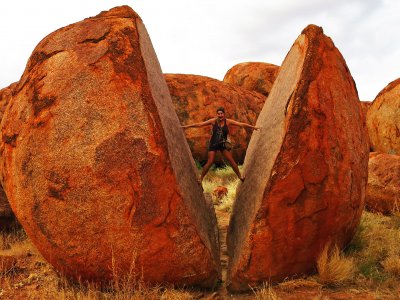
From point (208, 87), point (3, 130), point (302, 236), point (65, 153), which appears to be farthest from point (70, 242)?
point (208, 87)

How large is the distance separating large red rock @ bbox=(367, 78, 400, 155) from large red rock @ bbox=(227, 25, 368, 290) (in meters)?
8.22

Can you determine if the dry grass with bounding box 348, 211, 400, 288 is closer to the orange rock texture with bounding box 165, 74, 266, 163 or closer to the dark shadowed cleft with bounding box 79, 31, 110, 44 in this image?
the dark shadowed cleft with bounding box 79, 31, 110, 44

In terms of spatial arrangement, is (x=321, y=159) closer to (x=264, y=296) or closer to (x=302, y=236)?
(x=302, y=236)

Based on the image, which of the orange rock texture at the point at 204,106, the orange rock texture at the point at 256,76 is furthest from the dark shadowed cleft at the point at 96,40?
the orange rock texture at the point at 256,76

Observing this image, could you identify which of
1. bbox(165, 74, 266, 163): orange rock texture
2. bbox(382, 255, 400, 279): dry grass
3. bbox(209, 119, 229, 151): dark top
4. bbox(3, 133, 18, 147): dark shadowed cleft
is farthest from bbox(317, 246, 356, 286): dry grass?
bbox(165, 74, 266, 163): orange rock texture

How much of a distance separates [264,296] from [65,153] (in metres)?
2.59

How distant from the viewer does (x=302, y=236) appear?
4.66 meters

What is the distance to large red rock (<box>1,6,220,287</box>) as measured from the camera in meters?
4.15

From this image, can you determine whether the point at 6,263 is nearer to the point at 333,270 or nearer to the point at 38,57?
the point at 38,57

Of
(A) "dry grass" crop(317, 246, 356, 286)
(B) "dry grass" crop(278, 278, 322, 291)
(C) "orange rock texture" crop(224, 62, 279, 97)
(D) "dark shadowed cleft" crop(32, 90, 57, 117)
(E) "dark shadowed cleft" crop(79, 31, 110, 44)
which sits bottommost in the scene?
(B) "dry grass" crop(278, 278, 322, 291)

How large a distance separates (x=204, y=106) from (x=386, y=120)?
5.82m

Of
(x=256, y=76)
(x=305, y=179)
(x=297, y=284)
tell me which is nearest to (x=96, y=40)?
(x=305, y=179)

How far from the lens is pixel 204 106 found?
13453 mm

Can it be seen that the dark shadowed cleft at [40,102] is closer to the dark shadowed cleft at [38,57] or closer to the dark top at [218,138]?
the dark shadowed cleft at [38,57]
